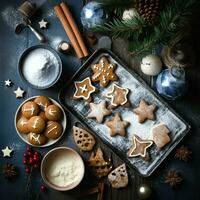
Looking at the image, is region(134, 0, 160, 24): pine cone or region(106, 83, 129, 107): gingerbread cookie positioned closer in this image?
region(134, 0, 160, 24): pine cone

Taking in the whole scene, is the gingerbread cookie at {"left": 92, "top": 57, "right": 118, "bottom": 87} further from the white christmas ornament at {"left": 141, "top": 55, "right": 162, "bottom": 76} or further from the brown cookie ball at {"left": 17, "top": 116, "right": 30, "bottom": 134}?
the brown cookie ball at {"left": 17, "top": 116, "right": 30, "bottom": 134}

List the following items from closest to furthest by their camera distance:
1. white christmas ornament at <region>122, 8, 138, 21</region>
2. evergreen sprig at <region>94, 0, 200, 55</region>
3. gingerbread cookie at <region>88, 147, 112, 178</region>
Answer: evergreen sprig at <region>94, 0, 200, 55</region> < white christmas ornament at <region>122, 8, 138, 21</region> < gingerbread cookie at <region>88, 147, 112, 178</region>

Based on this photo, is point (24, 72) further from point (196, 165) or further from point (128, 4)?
point (196, 165)

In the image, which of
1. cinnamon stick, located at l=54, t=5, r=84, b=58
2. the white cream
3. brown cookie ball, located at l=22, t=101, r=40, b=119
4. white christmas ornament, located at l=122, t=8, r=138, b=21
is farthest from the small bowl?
white christmas ornament, located at l=122, t=8, r=138, b=21

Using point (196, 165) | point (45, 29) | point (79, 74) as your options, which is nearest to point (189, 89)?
point (196, 165)

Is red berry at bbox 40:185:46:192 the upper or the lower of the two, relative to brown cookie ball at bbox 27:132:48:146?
lower

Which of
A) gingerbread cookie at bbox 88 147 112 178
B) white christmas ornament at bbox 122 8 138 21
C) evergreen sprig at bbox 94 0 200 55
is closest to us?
evergreen sprig at bbox 94 0 200 55

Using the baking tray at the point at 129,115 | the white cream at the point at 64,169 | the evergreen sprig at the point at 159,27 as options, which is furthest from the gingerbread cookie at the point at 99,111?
the evergreen sprig at the point at 159,27
